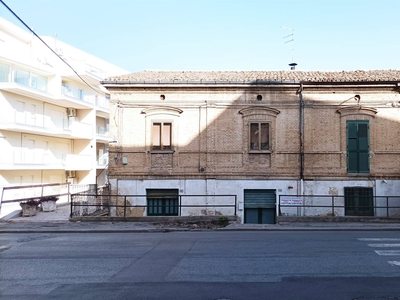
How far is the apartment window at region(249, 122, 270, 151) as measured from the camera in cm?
1914

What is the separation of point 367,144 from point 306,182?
11.6 feet

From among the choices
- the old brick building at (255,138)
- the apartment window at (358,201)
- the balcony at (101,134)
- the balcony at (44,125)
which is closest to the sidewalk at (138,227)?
the apartment window at (358,201)

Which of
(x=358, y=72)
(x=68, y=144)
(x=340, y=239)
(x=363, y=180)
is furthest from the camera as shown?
(x=68, y=144)

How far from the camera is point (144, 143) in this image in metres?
19.3

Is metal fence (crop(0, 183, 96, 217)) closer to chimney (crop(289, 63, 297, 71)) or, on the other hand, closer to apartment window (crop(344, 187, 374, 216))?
apartment window (crop(344, 187, 374, 216))

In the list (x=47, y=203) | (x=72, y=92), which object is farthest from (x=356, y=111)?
(x=72, y=92)

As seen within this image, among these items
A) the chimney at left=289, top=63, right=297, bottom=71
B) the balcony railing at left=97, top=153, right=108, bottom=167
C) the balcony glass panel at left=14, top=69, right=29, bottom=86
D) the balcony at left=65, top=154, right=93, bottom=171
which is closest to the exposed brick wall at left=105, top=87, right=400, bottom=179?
the chimney at left=289, top=63, right=297, bottom=71

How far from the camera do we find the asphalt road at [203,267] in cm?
677

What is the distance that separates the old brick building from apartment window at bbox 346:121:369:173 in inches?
1.8

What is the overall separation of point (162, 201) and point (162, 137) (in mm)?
3255

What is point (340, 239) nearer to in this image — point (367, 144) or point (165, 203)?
point (367, 144)

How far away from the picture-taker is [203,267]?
8500 mm

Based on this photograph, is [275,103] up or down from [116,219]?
up

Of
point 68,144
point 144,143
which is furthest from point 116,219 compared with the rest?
point 68,144
